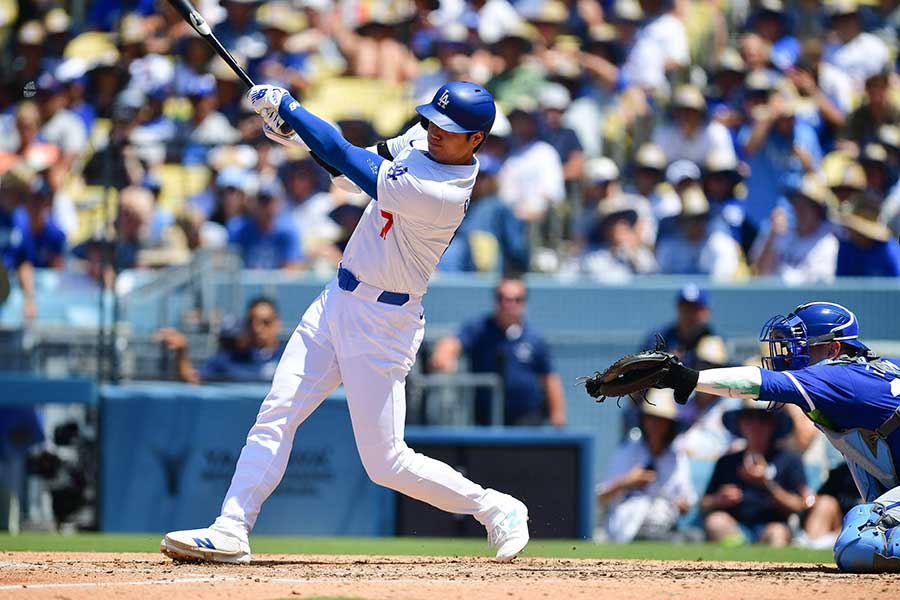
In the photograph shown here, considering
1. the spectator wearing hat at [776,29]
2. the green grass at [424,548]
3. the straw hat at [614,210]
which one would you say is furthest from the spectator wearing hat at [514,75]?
the green grass at [424,548]

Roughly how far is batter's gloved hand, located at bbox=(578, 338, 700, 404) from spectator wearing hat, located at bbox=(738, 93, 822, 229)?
743 cm

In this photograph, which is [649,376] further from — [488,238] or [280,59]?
[280,59]

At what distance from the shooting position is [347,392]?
6.17m

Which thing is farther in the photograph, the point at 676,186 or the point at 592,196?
the point at 676,186

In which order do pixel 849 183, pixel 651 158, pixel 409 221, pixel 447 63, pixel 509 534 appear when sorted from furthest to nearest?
pixel 447 63
pixel 651 158
pixel 849 183
pixel 509 534
pixel 409 221

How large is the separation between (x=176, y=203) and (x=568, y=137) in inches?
Answer: 137

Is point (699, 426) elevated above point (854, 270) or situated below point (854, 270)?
below

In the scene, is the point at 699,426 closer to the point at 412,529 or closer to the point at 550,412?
the point at 550,412

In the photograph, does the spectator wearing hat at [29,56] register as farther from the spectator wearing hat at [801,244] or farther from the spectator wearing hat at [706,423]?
the spectator wearing hat at [706,423]

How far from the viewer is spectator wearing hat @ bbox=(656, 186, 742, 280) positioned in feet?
39.5

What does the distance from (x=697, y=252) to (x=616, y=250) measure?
0.68 meters

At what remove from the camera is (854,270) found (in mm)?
11805

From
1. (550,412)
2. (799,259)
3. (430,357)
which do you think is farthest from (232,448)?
(799,259)

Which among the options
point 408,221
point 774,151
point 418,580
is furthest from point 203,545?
point 774,151
